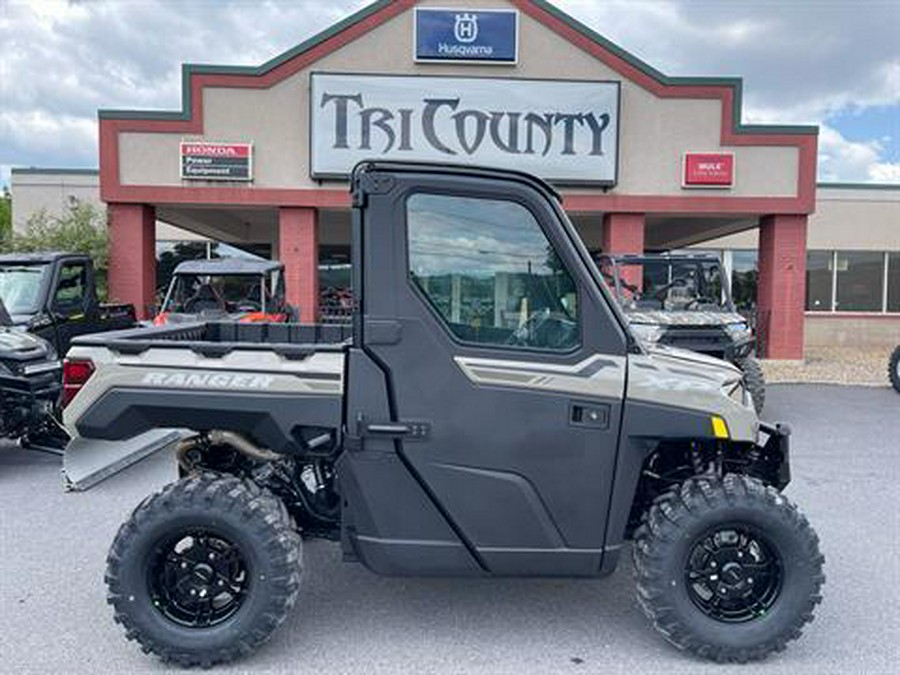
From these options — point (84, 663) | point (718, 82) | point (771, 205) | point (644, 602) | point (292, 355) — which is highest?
point (718, 82)

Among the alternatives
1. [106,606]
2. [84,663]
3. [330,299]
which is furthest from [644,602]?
[330,299]

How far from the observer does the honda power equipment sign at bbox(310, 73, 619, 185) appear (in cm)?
1377

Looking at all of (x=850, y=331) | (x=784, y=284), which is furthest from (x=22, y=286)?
(x=850, y=331)

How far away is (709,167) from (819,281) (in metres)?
9.65

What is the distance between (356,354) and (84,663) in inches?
75.0

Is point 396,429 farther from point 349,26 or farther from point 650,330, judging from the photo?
point 349,26

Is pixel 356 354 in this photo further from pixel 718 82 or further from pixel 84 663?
pixel 718 82

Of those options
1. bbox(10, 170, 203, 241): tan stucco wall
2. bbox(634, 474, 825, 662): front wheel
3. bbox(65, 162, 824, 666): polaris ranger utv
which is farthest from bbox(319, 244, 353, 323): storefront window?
bbox(634, 474, 825, 662): front wheel

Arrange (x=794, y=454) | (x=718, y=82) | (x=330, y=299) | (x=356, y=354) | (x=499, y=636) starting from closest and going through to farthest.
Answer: (x=356, y=354)
(x=499, y=636)
(x=794, y=454)
(x=718, y=82)
(x=330, y=299)

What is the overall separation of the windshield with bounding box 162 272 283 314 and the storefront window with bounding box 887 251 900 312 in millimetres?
19083

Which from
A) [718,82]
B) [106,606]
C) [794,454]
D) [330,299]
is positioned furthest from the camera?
[330,299]

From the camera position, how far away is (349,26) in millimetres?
13703

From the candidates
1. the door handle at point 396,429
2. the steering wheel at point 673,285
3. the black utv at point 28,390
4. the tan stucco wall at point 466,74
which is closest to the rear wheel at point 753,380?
the steering wheel at point 673,285

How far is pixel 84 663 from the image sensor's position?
3182 millimetres
